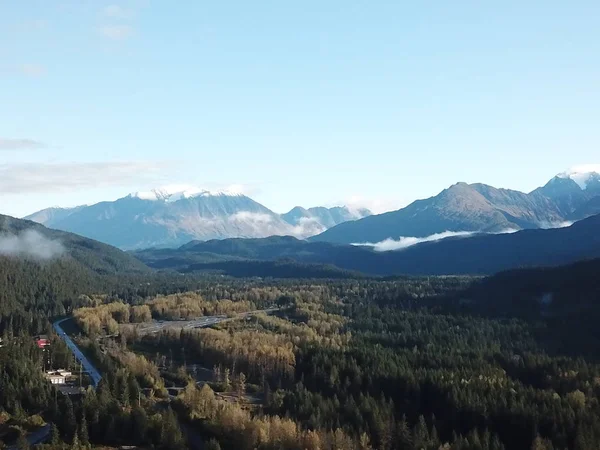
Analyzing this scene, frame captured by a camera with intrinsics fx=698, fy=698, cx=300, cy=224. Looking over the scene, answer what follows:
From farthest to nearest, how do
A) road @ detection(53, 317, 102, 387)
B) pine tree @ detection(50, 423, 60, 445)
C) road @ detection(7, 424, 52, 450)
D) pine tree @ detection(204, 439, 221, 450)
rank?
road @ detection(53, 317, 102, 387) < road @ detection(7, 424, 52, 450) < pine tree @ detection(50, 423, 60, 445) < pine tree @ detection(204, 439, 221, 450)

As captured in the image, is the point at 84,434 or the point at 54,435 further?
the point at 84,434

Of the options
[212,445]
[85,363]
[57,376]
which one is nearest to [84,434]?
[212,445]

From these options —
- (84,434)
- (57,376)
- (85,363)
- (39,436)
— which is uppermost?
(57,376)

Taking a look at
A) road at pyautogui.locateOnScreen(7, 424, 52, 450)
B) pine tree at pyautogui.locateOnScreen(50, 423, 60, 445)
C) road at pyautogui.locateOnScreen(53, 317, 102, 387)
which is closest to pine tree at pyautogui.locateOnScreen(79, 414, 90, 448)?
pine tree at pyautogui.locateOnScreen(50, 423, 60, 445)

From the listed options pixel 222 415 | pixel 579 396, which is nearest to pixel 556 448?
pixel 579 396

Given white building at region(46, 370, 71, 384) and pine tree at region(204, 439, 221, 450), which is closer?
pine tree at region(204, 439, 221, 450)

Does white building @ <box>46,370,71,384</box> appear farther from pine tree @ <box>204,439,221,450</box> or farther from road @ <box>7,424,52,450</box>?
pine tree @ <box>204,439,221,450</box>

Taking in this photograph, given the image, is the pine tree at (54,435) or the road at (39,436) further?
the road at (39,436)

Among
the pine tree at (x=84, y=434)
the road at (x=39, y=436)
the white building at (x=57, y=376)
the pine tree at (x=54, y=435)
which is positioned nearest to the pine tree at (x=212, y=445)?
the pine tree at (x=84, y=434)

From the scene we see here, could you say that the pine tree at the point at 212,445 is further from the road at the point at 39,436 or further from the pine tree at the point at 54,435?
the road at the point at 39,436

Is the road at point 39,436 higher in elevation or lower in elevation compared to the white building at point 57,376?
lower

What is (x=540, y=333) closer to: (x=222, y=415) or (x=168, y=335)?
(x=168, y=335)

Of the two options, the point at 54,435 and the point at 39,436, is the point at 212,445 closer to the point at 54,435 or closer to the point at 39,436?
the point at 54,435
